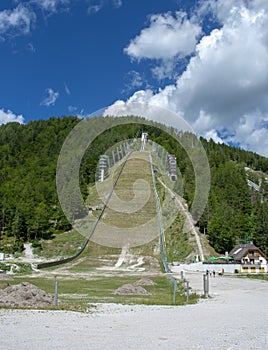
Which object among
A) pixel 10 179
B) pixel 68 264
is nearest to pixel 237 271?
pixel 68 264

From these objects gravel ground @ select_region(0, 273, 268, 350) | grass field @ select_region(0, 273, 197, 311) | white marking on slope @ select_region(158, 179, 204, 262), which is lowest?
grass field @ select_region(0, 273, 197, 311)

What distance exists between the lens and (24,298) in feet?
34.9

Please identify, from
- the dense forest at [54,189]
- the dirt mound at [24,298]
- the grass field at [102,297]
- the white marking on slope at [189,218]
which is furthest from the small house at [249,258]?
the dirt mound at [24,298]

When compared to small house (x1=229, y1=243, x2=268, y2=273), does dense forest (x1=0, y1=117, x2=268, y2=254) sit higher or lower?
higher

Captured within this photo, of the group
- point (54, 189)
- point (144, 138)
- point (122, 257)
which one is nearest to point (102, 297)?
point (122, 257)

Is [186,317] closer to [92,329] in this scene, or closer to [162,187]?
[92,329]

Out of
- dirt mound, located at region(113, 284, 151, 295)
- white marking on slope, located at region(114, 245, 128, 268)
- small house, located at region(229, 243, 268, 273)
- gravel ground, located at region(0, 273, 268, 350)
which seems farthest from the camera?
small house, located at region(229, 243, 268, 273)

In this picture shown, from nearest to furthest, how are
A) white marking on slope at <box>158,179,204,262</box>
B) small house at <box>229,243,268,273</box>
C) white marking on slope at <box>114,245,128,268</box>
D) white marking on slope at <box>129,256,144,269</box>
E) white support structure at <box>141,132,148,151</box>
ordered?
white marking on slope at <box>129,256,144,269</box> → white marking on slope at <box>114,245,128,268</box> → white marking on slope at <box>158,179,204,262</box> → small house at <box>229,243,268,273</box> → white support structure at <box>141,132,148,151</box>

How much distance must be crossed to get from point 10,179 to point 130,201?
43.9 metres

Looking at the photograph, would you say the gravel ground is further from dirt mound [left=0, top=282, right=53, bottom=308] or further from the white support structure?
the white support structure

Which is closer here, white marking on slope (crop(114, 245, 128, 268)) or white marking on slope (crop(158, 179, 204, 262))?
white marking on slope (crop(114, 245, 128, 268))

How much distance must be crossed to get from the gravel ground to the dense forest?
3335 cm

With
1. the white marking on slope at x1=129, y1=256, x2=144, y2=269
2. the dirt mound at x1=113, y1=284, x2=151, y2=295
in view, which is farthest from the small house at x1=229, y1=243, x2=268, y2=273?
the dirt mound at x1=113, y1=284, x2=151, y2=295

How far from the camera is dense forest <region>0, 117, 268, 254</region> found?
47.0 metres
